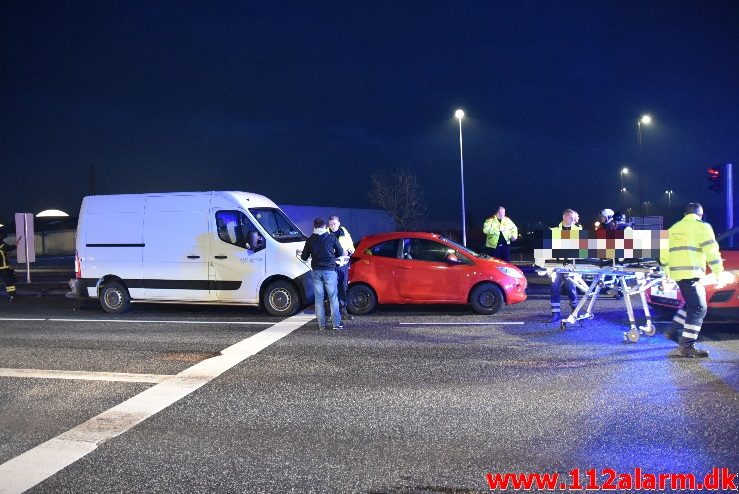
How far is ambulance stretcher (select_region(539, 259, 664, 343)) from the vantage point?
28.0 ft

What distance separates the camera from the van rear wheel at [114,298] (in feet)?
40.1

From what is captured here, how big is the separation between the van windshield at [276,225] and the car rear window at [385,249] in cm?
139

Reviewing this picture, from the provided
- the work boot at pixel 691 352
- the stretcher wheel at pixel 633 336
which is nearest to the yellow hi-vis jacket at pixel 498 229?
the stretcher wheel at pixel 633 336

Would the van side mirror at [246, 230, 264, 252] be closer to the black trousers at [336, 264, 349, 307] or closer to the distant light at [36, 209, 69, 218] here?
the black trousers at [336, 264, 349, 307]

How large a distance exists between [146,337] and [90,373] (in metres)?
2.25

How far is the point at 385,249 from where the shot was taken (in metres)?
11.4

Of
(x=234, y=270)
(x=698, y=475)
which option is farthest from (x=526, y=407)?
(x=234, y=270)

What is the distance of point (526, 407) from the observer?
5691mm

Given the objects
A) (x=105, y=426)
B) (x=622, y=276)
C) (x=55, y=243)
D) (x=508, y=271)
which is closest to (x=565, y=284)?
(x=508, y=271)

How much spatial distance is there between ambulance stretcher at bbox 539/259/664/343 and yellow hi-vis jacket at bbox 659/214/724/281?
3.29ft

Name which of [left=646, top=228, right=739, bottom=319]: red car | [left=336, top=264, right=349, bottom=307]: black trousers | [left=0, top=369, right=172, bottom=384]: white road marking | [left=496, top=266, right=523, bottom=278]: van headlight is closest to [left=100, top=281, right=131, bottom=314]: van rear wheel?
[left=336, top=264, right=349, bottom=307]: black trousers

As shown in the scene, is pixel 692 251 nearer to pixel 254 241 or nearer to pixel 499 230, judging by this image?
pixel 254 241

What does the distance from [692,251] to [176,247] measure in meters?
8.47

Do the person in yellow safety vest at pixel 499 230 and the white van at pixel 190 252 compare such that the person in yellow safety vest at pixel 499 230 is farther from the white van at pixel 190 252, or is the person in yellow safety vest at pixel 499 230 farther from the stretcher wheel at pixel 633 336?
the stretcher wheel at pixel 633 336
